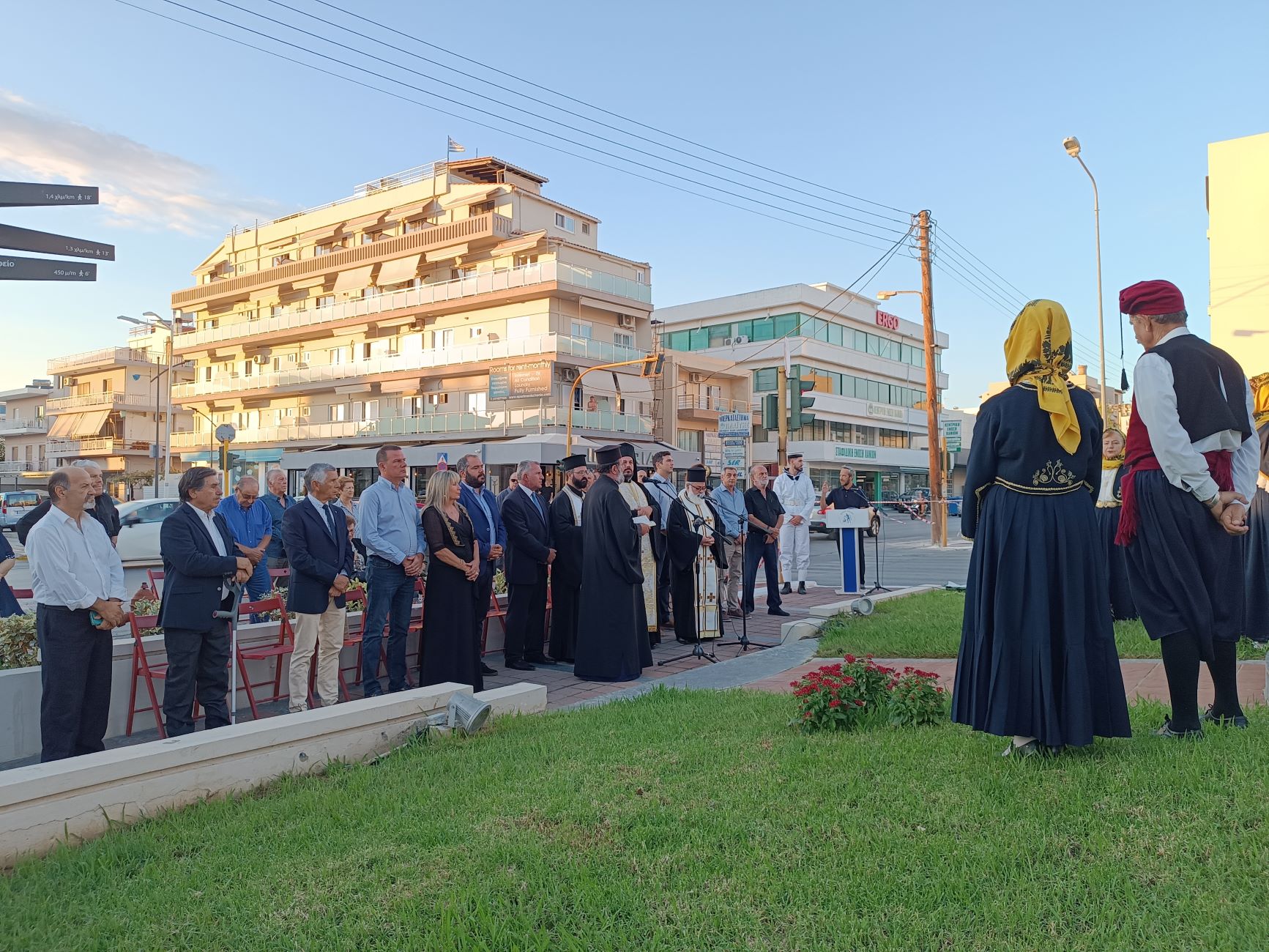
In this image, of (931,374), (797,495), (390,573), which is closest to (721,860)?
(390,573)

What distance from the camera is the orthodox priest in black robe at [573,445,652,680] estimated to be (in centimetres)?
841

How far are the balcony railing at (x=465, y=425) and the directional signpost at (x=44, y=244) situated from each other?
32.7 meters

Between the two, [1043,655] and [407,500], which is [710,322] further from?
[1043,655]

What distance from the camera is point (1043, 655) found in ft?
12.9

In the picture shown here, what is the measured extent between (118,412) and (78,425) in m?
4.12

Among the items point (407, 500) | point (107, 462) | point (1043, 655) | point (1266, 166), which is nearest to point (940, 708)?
point (1043, 655)

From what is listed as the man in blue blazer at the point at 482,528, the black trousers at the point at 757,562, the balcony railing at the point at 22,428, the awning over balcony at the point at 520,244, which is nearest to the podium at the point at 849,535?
the black trousers at the point at 757,562

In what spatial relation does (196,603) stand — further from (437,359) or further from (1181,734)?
(437,359)

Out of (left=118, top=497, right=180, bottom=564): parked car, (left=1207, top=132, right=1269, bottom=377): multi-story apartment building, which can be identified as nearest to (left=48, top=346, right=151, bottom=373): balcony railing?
(left=118, top=497, right=180, bottom=564): parked car

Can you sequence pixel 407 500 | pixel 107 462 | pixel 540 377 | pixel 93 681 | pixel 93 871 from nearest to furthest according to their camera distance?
pixel 93 871
pixel 93 681
pixel 407 500
pixel 540 377
pixel 107 462

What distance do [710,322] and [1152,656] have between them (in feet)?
187

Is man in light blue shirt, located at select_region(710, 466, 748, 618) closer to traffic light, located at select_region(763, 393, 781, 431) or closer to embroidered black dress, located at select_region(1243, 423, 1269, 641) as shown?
traffic light, located at select_region(763, 393, 781, 431)

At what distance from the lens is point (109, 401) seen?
66.1 meters

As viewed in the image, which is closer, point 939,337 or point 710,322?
point 710,322
